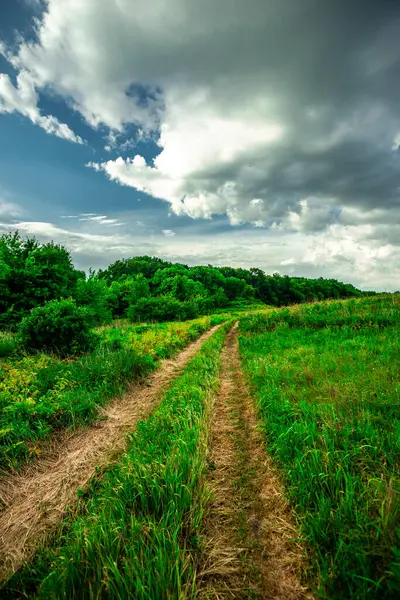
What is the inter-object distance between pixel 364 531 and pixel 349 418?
7.34 ft

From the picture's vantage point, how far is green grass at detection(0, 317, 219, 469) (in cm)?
493

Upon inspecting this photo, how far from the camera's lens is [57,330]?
11.2 metres

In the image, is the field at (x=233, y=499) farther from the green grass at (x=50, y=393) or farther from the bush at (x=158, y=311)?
the bush at (x=158, y=311)

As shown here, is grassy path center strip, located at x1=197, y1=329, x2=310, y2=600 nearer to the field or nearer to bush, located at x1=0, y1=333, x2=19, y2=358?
the field

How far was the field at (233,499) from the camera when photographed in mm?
2176

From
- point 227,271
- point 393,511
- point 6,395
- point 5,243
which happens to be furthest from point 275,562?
point 227,271

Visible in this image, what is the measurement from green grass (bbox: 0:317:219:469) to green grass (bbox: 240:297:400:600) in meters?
4.36

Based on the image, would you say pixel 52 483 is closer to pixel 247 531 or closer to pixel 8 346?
pixel 247 531

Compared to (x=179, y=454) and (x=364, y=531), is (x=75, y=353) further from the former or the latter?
(x=364, y=531)

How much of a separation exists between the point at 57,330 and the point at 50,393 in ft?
17.8

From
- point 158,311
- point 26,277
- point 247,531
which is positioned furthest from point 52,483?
point 158,311

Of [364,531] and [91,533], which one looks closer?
[364,531]

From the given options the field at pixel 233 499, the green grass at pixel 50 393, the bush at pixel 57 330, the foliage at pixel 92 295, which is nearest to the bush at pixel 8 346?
the bush at pixel 57 330

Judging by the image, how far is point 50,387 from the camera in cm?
721
